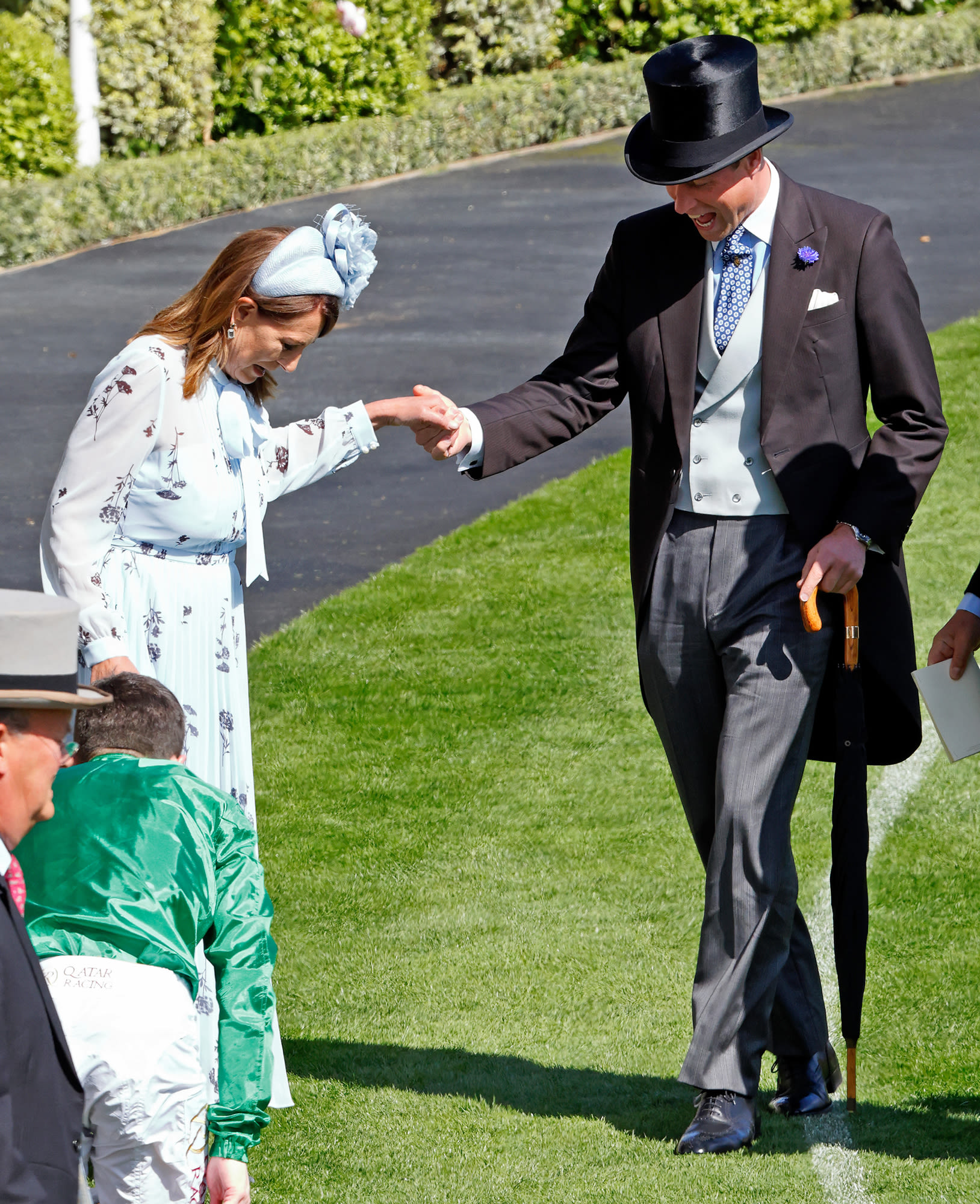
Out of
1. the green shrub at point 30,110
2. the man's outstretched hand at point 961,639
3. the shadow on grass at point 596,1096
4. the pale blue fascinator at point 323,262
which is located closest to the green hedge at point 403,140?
the green shrub at point 30,110

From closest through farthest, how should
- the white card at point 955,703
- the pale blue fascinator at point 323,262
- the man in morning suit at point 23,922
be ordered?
the man in morning suit at point 23,922 < the pale blue fascinator at point 323,262 < the white card at point 955,703

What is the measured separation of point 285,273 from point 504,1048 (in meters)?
2.40

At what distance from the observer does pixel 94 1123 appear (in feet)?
9.80

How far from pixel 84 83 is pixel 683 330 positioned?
55.2 feet

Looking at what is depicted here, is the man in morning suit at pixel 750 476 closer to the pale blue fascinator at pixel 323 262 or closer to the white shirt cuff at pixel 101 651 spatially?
the pale blue fascinator at pixel 323 262

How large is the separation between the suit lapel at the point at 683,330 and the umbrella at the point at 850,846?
0.62 metres

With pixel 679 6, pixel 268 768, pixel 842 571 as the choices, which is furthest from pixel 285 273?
pixel 679 6

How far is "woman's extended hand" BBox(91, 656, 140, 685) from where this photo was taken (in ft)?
13.1

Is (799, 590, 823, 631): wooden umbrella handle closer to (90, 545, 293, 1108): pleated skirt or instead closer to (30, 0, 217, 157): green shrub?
(90, 545, 293, 1108): pleated skirt

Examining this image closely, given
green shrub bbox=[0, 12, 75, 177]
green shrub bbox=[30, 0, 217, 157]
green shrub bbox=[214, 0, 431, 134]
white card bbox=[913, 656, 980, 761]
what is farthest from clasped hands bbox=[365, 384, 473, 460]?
green shrub bbox=[214, 0, 431, 134]

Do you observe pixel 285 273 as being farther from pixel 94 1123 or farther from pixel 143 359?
pixel 94 1123

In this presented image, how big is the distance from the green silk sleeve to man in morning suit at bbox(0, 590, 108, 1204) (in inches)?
23.4

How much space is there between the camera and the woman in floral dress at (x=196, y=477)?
4.09 metres

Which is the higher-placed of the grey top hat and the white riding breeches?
the grey top hat
